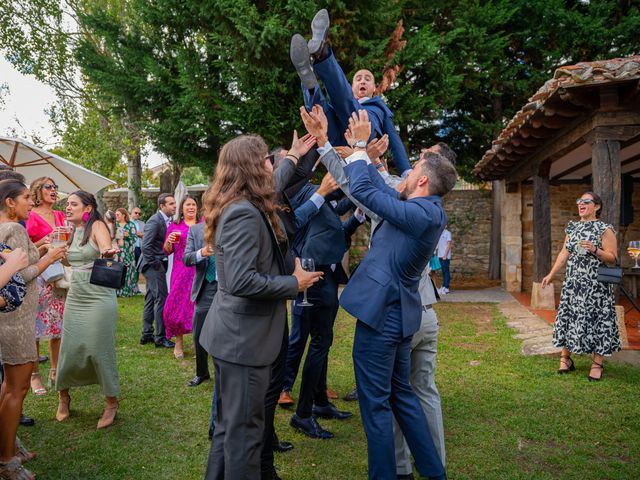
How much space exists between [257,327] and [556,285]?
37.9 ft

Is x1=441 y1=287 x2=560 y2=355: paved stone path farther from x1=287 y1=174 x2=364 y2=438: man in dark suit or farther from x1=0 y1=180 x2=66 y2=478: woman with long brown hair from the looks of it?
x1=0 y1=180 x2=66 y2=478: woman with long brown hair

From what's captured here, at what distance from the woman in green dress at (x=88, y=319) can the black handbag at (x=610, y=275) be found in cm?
456

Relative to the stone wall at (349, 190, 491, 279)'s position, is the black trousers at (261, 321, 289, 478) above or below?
below

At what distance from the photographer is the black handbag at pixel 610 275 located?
15.6 feet

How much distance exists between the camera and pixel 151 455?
3295mm

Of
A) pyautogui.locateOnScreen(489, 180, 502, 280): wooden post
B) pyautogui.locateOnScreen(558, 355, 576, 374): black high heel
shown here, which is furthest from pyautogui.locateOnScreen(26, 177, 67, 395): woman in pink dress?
pyautogui.locateOnScreen(489, 180, 502, 280): wooden post

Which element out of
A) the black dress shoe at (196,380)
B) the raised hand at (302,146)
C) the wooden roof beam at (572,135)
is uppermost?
the wooden roof beam at (572,135)

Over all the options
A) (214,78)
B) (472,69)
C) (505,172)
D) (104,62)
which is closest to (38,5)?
(104,62)

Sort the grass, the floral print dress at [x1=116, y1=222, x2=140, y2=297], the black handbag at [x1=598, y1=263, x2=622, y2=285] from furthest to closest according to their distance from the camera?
the floral print dress at [x1=116, y1=222, x2=140, y2=297], the black handbag at [x1=598, y1=263, x2=622, y2=285], the grass

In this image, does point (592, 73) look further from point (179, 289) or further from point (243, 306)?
point (179, 289)

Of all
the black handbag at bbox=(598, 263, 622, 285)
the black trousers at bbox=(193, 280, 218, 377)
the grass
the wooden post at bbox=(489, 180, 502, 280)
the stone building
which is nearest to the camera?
the grass

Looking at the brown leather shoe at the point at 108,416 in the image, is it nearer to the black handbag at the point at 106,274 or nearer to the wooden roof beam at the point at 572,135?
the black handbag at the point at 106,274

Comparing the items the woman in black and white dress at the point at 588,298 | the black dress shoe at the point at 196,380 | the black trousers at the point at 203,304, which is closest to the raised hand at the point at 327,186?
the black trousers at the point at 203,304

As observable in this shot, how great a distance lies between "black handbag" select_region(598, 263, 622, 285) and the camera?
187 inches
